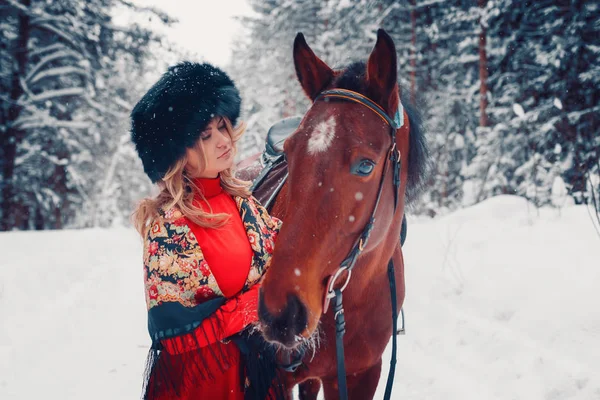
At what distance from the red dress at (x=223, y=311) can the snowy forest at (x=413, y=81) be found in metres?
6.29

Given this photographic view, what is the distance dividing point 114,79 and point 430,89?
11.4m

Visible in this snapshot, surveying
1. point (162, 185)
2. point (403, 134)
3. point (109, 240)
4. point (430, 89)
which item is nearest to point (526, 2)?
point (430, 89)

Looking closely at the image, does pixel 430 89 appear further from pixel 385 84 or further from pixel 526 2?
pixel 385 84

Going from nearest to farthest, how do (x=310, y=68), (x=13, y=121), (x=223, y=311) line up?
(x=223, y=311) → (x=310, y=68) → (x=13, y=121)

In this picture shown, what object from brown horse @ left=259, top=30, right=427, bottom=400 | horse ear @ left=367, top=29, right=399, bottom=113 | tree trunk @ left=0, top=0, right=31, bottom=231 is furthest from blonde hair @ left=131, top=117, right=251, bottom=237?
tree trunk @ left=0, top=0, right=31, bottom=231

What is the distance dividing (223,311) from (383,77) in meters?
1.25

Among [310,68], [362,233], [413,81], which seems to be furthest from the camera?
[413,81]

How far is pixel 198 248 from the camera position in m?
1.56

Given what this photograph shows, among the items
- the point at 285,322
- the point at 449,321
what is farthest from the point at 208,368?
the point at 449,321

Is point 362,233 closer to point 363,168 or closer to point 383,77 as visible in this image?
point 363,168

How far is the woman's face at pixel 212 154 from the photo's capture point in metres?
1.70

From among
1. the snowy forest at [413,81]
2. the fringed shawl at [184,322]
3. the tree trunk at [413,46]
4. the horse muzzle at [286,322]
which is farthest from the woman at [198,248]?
the tree trunk at [413,46]

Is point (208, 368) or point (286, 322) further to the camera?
point (208, 368)

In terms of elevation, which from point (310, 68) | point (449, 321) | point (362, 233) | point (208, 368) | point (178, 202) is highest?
point (310, 68)
